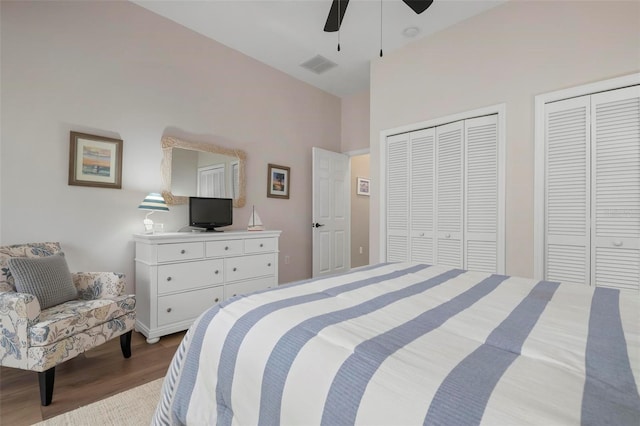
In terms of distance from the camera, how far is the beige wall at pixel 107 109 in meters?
2.29

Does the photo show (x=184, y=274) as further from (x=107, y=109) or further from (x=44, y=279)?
(x=107, y=109)

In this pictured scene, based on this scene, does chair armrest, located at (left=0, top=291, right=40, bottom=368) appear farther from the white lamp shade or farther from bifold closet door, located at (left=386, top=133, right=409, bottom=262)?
bifold closet door, located at (left=386, top=133, right=409, bottom=262)

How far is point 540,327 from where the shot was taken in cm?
92

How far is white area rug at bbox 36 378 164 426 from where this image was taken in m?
1.53

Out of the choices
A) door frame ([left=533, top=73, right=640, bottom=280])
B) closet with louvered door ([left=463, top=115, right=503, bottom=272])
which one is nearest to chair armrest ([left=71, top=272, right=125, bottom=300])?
closet with louvered door ([left=463, top=115, right=503, bottom=272])

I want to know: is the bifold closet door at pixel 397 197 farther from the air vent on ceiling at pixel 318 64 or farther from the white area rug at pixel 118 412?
the white area rug at pixel 118 412

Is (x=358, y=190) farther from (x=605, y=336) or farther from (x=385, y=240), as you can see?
(x=605, y=336)

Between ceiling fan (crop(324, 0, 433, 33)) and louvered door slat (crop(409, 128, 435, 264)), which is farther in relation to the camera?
louvered door slat (crop(409, 128, 435, 264))

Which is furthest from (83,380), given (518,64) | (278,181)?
(518,64)

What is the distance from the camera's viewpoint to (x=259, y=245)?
11.0ft

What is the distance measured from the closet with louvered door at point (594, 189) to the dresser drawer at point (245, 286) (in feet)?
8.99

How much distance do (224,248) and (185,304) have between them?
2.03ft

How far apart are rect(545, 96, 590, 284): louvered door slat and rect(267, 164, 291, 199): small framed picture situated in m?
2.96

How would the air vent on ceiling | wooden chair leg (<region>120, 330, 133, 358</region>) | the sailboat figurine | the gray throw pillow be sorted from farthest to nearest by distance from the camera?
the air vent on ceiling < the sailboat figurine < wooden chair leg (<region>120, 330, 133, 358</region>) < the gray throw pillow
